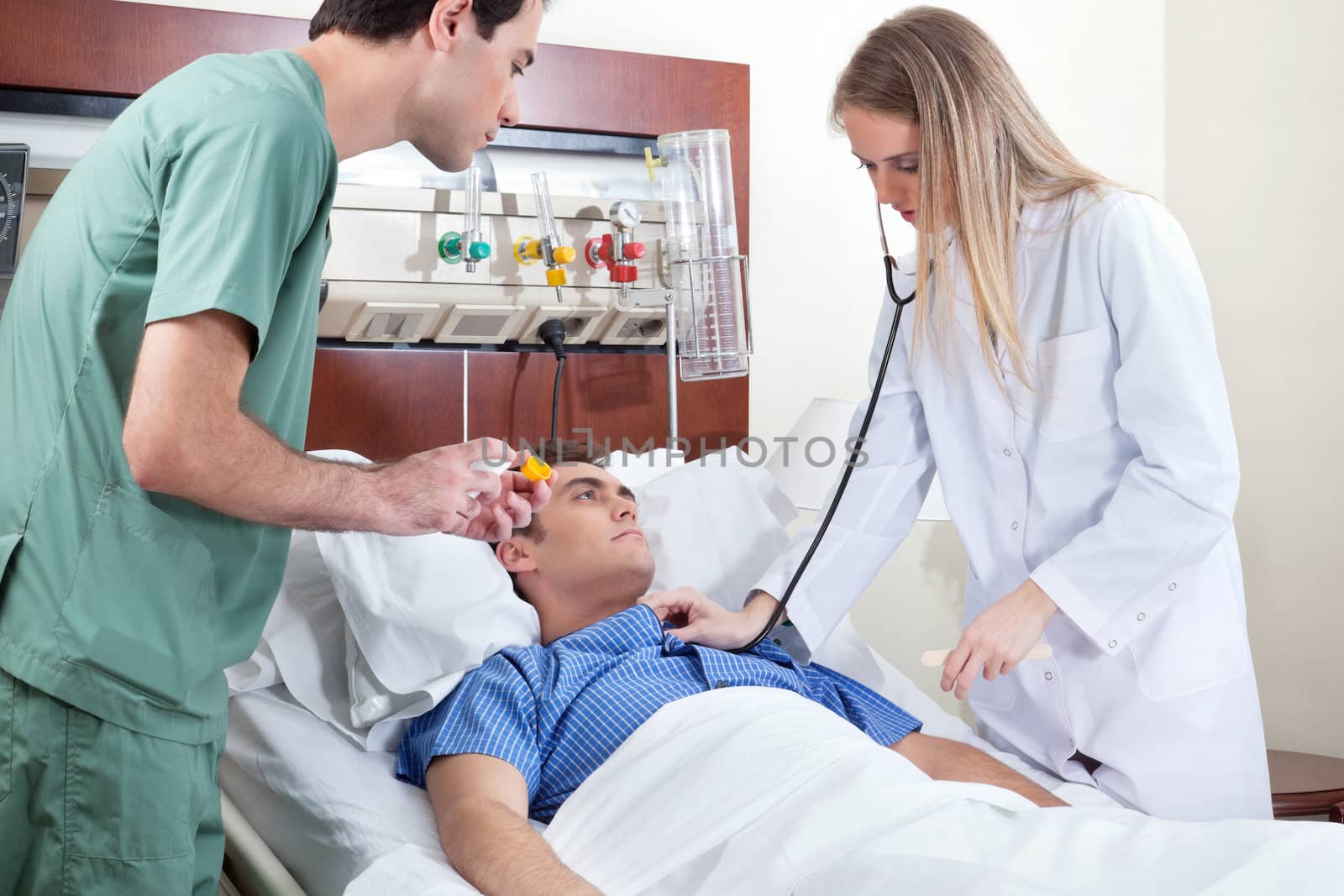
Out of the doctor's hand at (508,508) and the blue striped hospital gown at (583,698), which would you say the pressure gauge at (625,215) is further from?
the doctor's hand at (508,508)

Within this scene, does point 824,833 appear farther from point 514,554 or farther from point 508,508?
point 514,554

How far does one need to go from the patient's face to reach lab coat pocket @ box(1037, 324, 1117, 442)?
0.72 meters

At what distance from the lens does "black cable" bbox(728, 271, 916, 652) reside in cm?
172

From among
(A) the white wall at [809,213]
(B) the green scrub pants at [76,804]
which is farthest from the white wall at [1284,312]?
(B) the green scrub pants at [76,804]

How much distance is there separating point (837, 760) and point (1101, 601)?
399 mm

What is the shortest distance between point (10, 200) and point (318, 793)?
1206 millimetres

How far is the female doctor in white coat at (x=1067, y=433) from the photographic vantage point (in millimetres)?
1371

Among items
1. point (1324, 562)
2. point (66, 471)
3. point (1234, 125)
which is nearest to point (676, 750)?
point (66, 471)

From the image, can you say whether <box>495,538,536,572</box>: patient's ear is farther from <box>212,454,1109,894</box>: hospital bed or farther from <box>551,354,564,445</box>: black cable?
<box>551,354,564,445</box>: black cable

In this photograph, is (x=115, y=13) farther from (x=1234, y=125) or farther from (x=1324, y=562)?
(x=1324, y=562)

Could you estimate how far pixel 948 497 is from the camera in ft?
5.38

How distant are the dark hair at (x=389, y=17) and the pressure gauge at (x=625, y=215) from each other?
1032 millimetres

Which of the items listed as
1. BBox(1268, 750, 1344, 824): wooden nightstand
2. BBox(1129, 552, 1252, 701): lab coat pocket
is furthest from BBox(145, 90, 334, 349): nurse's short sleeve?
BBox(1268, 750, 1344, 824): wooden nightstand

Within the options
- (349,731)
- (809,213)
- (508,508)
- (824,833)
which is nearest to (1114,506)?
(824,833)
